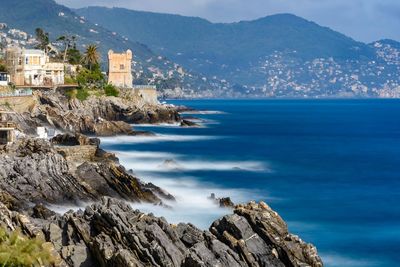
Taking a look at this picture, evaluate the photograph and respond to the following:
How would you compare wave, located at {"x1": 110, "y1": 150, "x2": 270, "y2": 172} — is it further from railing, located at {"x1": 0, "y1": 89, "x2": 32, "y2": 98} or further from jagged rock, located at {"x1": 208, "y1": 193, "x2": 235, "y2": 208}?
railing, located at {"x1": 0, "y1": 89, "x2": 32, "y2": 98}

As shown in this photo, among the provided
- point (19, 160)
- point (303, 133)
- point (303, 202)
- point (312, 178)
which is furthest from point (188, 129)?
point (19, 160)

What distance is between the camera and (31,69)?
107250 mm

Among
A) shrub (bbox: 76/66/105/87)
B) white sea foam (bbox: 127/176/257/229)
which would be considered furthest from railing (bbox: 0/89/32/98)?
white sea foam (bbox: 127/176/257/229)

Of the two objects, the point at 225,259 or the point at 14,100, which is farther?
the point at 14,100

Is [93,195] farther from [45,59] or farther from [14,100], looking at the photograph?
[45,59]

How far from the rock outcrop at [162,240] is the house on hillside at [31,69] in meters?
75.9

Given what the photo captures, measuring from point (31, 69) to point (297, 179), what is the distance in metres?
53.5

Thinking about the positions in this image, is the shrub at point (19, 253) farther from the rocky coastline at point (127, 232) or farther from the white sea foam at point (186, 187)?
the white sea foam at point (186, 187)

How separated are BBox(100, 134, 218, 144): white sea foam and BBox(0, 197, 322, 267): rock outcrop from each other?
52163 mm

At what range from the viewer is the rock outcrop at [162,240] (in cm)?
2586

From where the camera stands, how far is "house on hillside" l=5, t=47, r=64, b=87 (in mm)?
103562

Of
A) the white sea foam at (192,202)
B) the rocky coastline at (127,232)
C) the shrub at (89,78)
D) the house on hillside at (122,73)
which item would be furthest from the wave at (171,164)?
the house on hillside at (122,73)

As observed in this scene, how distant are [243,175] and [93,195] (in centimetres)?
2408

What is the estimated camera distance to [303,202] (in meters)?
51.3
